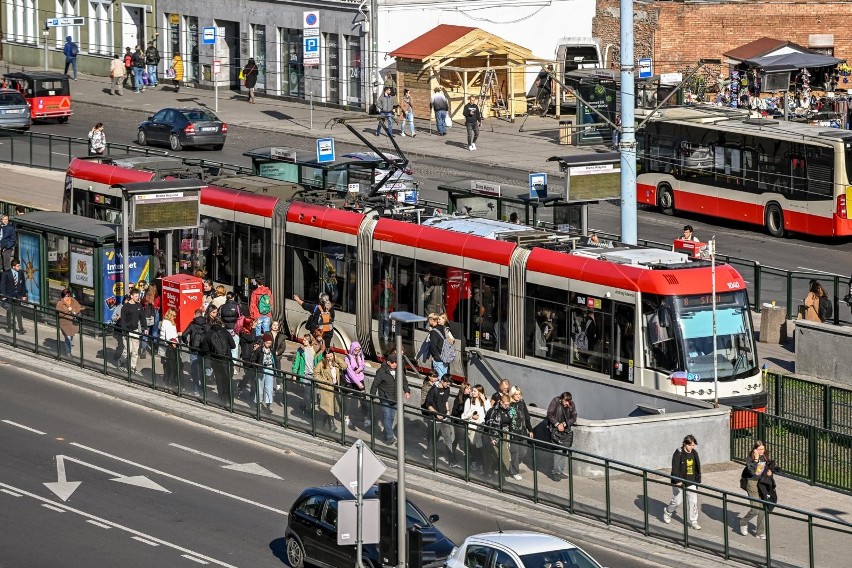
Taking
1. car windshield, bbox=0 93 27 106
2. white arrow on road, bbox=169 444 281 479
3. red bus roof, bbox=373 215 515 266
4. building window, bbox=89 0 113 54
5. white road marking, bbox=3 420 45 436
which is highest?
building window, bbox=89 0 113 54

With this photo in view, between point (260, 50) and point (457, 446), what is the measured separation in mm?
44690

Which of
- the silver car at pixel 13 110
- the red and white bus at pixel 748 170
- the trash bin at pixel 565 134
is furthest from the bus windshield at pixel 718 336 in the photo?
the silver car at pixel 13 110

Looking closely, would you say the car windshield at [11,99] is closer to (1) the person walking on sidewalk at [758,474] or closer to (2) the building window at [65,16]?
(2) the building window at [65,16]

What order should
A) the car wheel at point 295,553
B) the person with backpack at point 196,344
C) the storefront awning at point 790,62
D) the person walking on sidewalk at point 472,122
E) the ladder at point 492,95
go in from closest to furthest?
the car wheel at point 295,553 → the person with backpack at point 196,344 → the storefront awning at point 790,62 → the person walking on sidewalk at point 472,122 → the ladder at point 492,95

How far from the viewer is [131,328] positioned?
33.0m

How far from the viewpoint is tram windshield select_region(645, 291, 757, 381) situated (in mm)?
28828

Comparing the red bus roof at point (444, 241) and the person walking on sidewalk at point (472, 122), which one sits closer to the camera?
the red bus roof at point (444, 241)

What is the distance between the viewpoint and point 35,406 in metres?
30.9

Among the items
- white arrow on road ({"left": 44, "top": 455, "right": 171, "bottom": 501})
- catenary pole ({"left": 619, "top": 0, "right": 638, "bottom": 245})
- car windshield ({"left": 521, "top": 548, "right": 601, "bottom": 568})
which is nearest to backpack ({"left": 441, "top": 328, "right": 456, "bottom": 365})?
catenary pole ({"left": 619, "top": 0, "right": 638, "bottom": 245})

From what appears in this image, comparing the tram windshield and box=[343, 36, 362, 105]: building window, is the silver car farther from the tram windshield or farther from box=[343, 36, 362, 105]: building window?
the tram windshield

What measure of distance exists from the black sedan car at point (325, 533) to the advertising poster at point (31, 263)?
1638 centimetres

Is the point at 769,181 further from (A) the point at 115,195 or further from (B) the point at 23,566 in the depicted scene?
(B) the point at 23,566

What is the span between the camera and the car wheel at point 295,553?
22.2 metres

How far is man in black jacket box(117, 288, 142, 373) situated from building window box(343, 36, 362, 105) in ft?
106
